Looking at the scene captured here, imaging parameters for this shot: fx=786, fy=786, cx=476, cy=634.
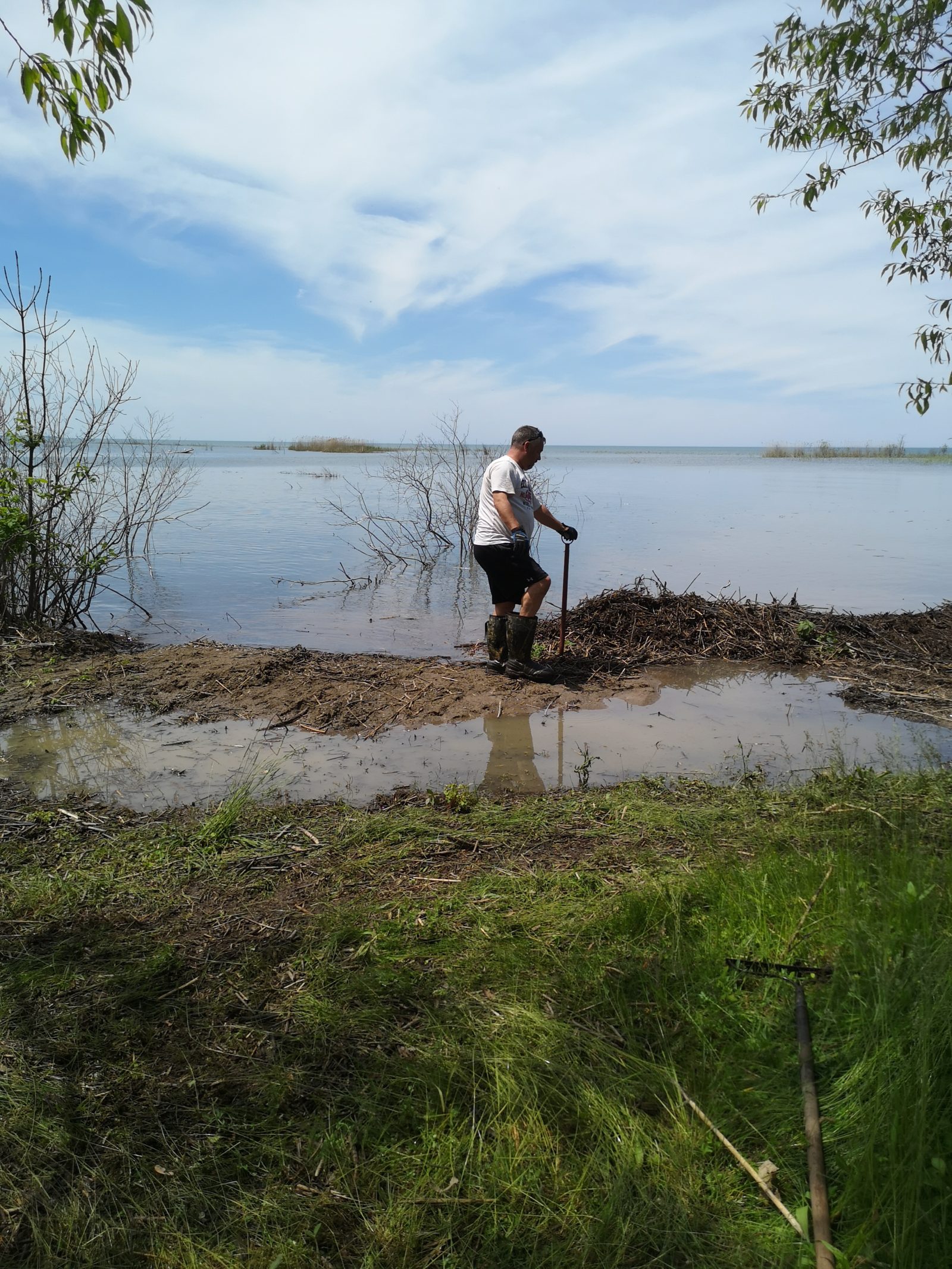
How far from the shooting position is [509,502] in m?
7.17

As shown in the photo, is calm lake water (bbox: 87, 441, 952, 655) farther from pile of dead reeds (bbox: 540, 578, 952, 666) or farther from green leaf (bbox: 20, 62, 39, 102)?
green leaf (bbox: 20, 62, 39, 102)

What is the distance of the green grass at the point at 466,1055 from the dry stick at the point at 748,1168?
0.03m

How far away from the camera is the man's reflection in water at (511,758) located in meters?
5.16

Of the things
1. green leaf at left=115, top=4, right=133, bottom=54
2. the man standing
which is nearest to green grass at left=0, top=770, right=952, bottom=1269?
green leaf at left=115, top=4, right=133, bottom=54

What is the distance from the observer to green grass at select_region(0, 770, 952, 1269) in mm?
1897

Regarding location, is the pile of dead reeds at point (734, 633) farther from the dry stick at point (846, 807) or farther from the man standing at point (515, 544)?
the dry stick at point (846, 807)

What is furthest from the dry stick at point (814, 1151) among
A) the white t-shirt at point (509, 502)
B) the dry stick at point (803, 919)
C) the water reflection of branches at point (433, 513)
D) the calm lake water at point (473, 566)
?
the water reflection of branches at point (433, 513)

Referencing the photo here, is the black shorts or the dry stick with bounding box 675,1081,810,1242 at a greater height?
the black shorts

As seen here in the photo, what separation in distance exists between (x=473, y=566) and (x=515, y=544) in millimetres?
9067

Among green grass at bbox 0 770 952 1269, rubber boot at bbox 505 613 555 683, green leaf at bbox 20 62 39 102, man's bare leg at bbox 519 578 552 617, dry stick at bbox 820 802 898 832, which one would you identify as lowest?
green grass at bbox 0 770 952 1269

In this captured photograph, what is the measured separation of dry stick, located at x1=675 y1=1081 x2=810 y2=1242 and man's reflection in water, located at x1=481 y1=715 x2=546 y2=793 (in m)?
2.82

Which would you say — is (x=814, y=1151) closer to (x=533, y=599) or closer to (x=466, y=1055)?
(x=466, y=1055)

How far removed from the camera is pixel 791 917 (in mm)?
2939

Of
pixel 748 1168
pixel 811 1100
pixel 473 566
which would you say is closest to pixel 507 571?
pixel 811 1100
